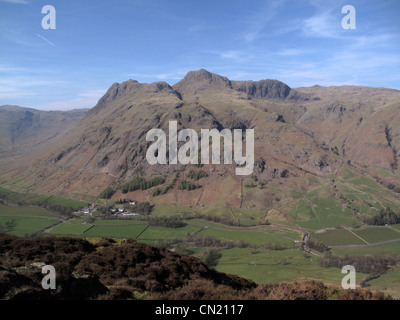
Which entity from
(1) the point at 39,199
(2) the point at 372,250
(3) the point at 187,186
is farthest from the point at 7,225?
(2) the point at 372,250

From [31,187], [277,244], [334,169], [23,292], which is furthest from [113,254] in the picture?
[31,187]

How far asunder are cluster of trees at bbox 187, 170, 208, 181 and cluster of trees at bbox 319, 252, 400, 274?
9260cm

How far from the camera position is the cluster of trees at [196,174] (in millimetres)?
166613

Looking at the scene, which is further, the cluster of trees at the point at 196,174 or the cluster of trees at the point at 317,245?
the cluster of trees at the point at 196,174

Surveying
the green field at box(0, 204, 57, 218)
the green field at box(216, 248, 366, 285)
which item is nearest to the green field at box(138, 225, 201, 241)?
the green field at box(216, 248, 366, 285)

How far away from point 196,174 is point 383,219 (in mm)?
102648

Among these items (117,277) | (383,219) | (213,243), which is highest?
(117,277)

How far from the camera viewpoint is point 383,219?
117062 mm

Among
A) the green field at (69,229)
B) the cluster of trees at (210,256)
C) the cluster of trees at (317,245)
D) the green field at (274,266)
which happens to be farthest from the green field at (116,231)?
the cluster of trees at (317,245)

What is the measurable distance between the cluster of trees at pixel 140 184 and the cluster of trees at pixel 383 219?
11777 cm

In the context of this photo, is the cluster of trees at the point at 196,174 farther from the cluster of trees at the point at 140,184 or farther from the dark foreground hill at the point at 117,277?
the dark foreground hill at the point at 117,277

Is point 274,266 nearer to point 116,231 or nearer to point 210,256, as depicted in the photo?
point 210,256

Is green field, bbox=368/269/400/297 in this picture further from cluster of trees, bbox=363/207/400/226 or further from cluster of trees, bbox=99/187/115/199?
cluster of trees, bbox=99/187/115/199
